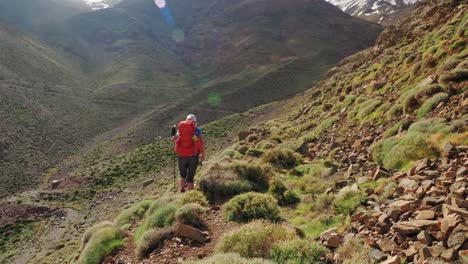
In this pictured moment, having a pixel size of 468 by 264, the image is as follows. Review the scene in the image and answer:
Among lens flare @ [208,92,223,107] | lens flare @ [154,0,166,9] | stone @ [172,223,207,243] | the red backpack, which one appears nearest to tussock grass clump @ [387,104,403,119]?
the red backpack

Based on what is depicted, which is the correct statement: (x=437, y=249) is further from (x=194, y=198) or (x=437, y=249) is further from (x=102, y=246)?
(x=102, y=246)

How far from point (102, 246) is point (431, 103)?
11.1 metres

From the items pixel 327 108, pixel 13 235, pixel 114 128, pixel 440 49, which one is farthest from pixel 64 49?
pixel 440 49

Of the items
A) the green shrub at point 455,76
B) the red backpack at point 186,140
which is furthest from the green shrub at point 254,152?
the green shrub at point 455,76

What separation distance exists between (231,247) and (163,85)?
83825 millimetres

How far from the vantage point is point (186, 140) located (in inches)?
461

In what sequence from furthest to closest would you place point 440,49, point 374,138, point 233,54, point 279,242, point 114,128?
point 233,54
point 114,128
point 440,49
point 374,138
point 279,242

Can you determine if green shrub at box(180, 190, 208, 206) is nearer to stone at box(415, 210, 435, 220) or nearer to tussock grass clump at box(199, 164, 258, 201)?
tussock grass clump at box(199, 164, 258, 201)

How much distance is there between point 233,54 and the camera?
112 meters

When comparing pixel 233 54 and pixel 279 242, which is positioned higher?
pixel 233 54

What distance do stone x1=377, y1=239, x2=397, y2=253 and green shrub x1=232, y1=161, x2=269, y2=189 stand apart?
250 inches

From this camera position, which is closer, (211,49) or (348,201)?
(348,201)

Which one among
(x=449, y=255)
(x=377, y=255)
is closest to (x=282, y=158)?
(x=377, y=255)

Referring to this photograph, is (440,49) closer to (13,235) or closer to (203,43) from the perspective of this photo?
(13,235)
